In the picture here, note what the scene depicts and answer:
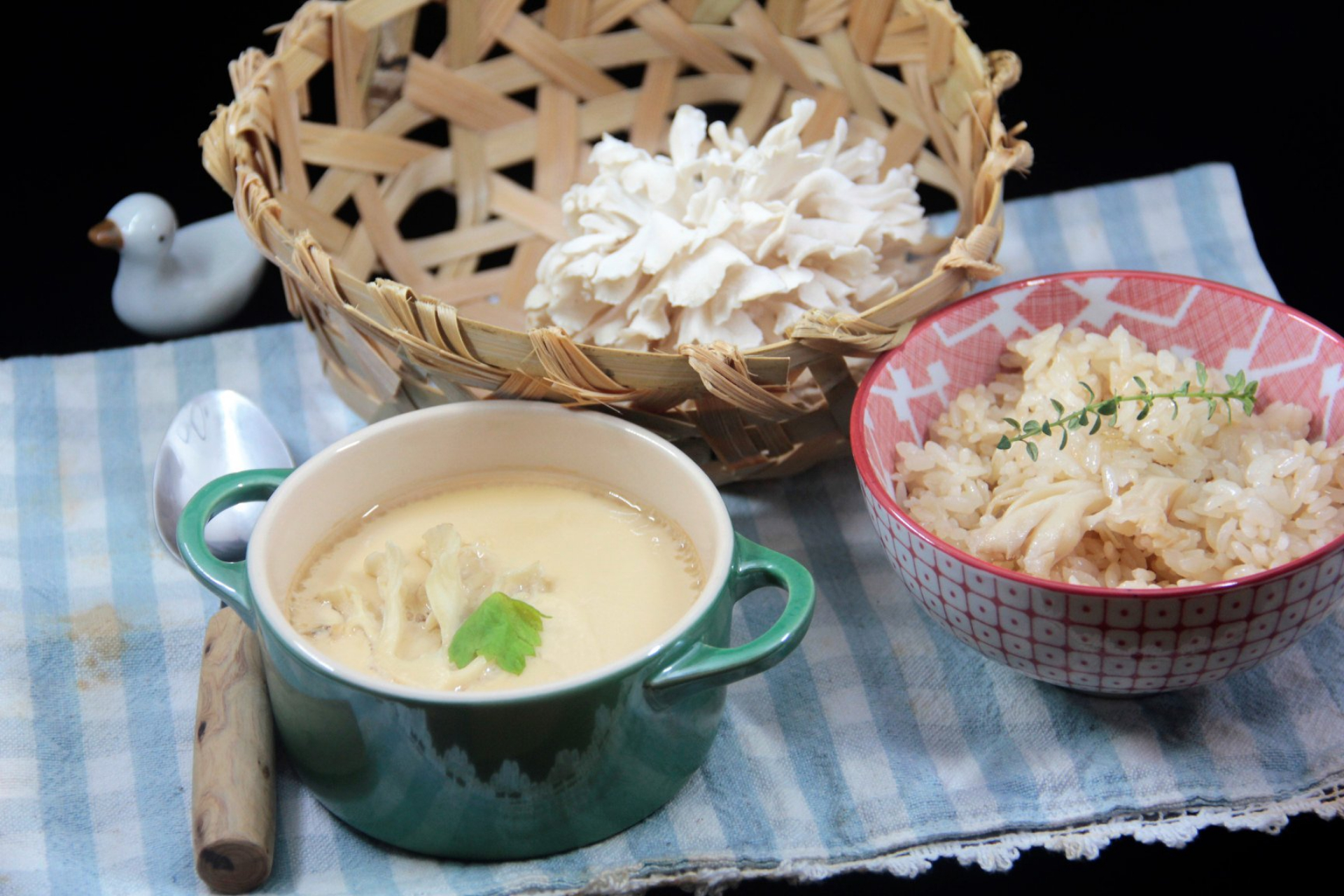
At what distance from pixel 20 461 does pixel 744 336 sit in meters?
0.80

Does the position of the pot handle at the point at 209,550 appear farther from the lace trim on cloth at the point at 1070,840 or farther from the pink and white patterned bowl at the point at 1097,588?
the pink and white patterned bowl at the point at 1097,588

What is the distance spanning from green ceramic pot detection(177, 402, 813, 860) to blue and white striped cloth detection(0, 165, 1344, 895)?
0.05 m

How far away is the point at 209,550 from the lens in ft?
3.58

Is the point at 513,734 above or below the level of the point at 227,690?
above

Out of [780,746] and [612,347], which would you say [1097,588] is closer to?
[780,746]

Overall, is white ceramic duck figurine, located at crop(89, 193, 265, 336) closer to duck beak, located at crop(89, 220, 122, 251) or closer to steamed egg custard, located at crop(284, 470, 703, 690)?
duck beak, located at crop(89, 220, 122, 251)

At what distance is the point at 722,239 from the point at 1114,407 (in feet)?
1.40

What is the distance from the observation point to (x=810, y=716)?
1193 mm

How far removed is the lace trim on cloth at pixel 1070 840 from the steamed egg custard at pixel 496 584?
8.1 inches

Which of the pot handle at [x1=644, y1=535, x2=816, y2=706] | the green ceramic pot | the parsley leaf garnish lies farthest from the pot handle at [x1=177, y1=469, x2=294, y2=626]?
the pot handle at [x1=644, y1=535, x2=816, y2=706]

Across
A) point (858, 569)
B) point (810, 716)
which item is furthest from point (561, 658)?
point (858, 569)

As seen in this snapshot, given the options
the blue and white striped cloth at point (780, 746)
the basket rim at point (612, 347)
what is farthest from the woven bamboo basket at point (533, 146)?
the blue and white striped cloth at point (780, 746)

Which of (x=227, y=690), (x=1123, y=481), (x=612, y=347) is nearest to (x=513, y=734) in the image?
(x=227, y=690)

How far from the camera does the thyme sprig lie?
1146mm
